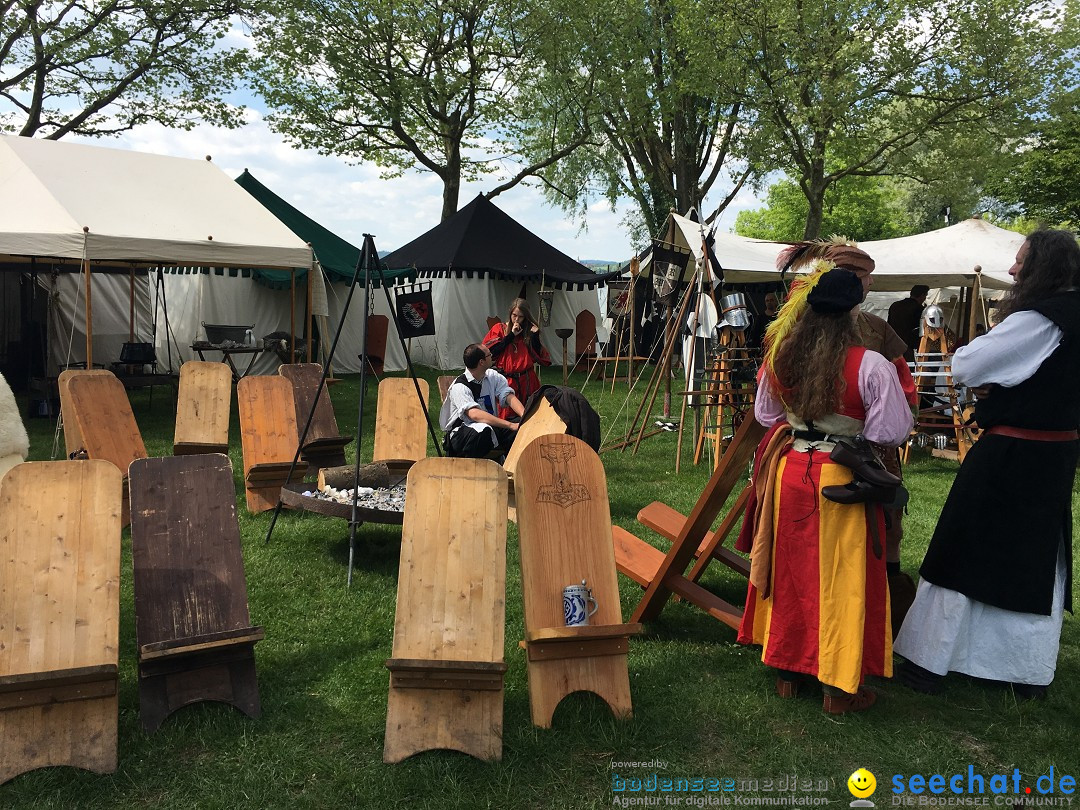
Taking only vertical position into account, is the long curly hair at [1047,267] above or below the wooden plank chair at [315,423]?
above

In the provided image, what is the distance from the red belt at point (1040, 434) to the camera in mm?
3186

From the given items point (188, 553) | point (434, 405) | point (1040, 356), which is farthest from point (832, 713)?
point (434, 405)

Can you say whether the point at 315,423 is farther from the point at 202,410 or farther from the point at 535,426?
the point at 535,426

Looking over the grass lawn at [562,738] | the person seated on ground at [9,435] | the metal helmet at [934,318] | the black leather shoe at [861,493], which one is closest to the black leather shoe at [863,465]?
the black leather shoe at [861,493]

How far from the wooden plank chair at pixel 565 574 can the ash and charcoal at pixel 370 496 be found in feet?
6.23

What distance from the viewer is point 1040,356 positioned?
122 inches

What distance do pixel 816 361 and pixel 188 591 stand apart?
2.40 meters

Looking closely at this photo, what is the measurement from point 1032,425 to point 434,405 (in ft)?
29.4

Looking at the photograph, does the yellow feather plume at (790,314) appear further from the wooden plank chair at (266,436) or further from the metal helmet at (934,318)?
the metal helmet at (934,318)

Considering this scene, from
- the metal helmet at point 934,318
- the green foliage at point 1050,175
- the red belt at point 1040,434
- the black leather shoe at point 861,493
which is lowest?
the black leather shoe at point 861,493

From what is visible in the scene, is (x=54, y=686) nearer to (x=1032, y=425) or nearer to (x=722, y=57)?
(x=1032, y=425)

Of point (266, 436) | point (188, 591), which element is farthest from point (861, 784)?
point (266, 436)

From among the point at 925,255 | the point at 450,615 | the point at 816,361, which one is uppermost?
the point at 925,255

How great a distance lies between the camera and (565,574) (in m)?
3.10
